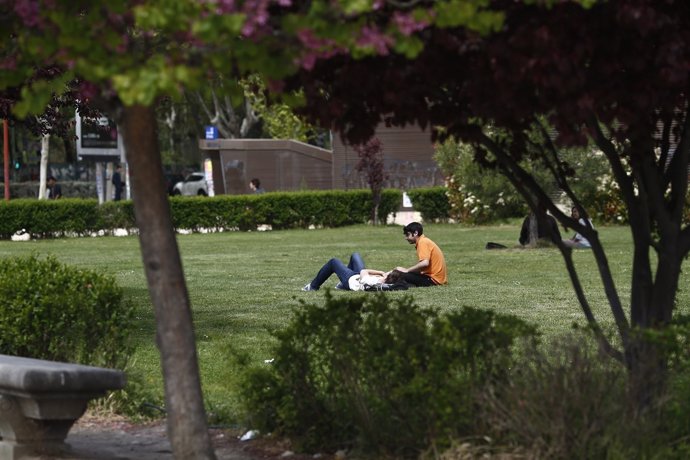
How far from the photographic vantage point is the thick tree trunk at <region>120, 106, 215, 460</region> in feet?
20.4

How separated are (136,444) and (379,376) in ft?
6.55

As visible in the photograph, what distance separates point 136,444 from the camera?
8242 millimetres

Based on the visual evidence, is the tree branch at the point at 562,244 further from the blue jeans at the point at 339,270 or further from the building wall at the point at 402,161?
the building wall at the point at 402,161

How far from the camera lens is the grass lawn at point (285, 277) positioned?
12484 mm

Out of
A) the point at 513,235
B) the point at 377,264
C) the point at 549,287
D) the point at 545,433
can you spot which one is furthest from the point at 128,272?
the point at 545,433

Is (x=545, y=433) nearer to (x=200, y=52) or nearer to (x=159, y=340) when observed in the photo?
(x=159, y=340)

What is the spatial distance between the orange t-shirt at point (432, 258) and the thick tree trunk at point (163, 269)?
11257 millimetres

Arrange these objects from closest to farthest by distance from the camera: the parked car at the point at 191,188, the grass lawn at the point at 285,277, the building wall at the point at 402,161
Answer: the grass lawn at the point at 285,277
the building wall at the point at 402,161
the parked car at the point at 191,188

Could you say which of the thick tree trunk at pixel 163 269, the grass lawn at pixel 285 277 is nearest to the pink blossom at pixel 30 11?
the thick tree trunk at pixel 163 269

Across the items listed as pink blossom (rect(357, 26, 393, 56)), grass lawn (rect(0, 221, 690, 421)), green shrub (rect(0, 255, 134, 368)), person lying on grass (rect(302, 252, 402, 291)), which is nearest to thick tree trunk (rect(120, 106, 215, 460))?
pink blossom (rect(357, 26, 393, 56))

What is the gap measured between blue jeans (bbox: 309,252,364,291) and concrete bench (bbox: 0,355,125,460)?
31.1ft

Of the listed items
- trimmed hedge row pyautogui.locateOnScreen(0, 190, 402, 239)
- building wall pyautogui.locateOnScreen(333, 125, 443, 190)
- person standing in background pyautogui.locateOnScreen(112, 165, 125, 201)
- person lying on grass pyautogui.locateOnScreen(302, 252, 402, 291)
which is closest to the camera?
person lying on grass pyautogui.locateOnScreen(302, 252, 402, 291)

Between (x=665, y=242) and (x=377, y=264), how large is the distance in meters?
15.5

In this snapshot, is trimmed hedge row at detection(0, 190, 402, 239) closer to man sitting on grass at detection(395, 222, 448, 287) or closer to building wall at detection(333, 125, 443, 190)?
building wall at detection(333, 125, 443, 190)
